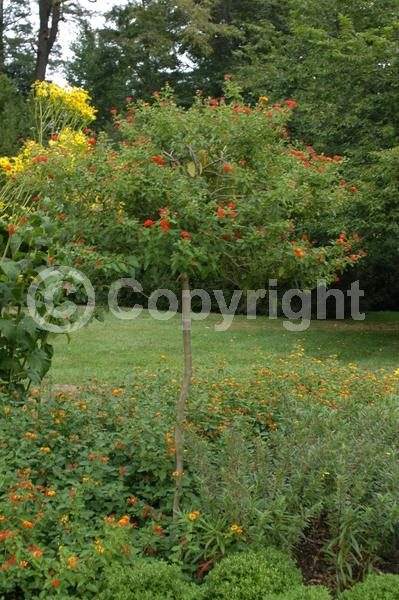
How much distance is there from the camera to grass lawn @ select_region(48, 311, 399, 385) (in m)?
8.55

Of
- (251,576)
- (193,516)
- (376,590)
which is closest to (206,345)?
(193,516)

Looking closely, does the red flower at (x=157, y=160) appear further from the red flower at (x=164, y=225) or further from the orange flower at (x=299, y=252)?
the orange flower at (x=299, y=252)

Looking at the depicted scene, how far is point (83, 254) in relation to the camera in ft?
12.6

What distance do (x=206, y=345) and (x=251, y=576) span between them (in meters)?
7.62

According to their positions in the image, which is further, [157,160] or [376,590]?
[157,160]

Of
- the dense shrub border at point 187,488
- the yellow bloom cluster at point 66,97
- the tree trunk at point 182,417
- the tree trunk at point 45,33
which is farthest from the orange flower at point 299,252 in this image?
the tree trunk at point 45,33

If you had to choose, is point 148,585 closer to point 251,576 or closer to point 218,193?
point 251,576

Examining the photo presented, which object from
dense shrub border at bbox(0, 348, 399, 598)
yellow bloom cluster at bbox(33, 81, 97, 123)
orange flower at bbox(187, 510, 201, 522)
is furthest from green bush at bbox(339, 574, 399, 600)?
yellow bloom cluster at bbox(33, 81, 97, 123)

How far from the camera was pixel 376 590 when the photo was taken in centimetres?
280

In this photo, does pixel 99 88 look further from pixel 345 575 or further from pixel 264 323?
pixel 345 575

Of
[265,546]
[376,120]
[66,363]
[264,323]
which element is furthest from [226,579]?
[264,323]

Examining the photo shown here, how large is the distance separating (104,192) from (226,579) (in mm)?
2006

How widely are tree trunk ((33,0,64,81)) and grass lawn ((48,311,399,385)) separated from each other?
8367 mm

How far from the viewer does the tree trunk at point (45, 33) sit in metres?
19.0
